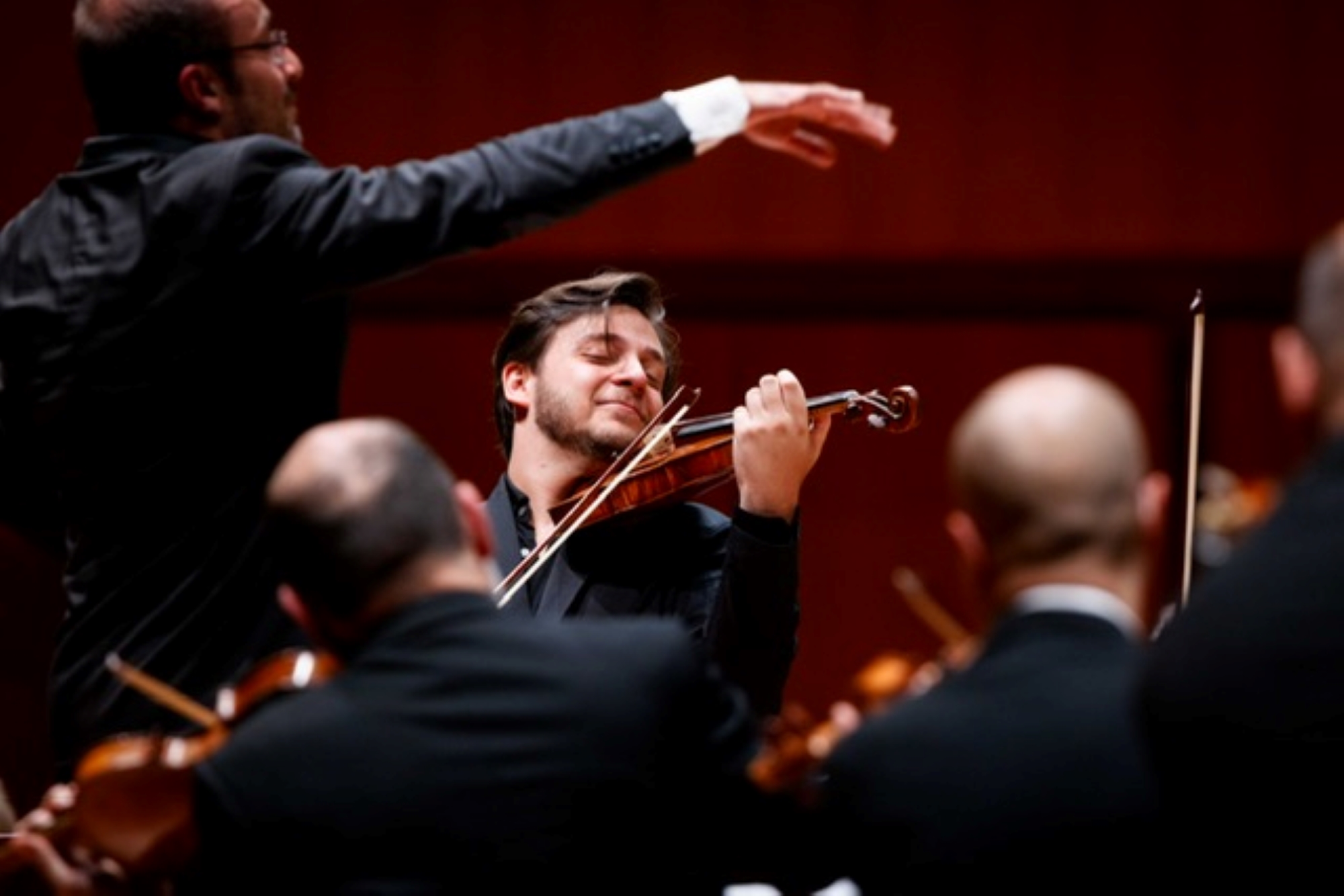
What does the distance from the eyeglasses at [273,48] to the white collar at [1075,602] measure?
108cm

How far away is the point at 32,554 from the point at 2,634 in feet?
0.74

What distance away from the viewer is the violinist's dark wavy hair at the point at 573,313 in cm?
332

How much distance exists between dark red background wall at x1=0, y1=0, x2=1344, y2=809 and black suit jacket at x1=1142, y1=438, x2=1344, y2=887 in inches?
136

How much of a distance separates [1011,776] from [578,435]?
1561 millimetres

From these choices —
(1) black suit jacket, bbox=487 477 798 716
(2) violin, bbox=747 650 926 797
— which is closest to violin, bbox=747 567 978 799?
(2) violin, bbox=747 650 926 797

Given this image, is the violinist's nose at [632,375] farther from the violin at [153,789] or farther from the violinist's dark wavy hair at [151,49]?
the violin at [153,789]

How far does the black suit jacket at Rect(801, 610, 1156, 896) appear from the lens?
1.68 metres

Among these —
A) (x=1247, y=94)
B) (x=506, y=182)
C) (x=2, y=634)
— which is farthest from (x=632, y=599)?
(x=1247, y=94)

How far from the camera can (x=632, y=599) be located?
302cm

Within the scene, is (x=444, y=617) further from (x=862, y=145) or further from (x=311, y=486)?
(x=862, y=145)

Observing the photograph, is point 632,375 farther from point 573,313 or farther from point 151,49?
point 151,49

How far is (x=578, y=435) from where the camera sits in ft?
10.4

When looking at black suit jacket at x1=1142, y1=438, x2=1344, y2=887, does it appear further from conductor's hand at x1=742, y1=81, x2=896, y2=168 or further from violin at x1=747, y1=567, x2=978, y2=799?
conductor's hand at x1=742, y1=81, x2=896, y2=168

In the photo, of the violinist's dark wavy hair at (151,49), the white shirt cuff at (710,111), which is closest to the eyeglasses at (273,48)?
the violinist's dark wavy hair at (151,49)
